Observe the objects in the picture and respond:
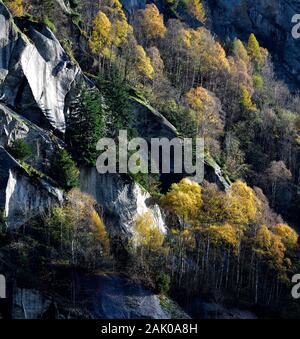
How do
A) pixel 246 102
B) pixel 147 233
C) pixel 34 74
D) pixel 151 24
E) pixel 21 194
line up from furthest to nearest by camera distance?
pixel 151 24 → pixel 246 102 → pixel 34 74 → pixel 147 233 → pixel 21 194

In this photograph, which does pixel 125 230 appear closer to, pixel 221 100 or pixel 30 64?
pixel 30 64

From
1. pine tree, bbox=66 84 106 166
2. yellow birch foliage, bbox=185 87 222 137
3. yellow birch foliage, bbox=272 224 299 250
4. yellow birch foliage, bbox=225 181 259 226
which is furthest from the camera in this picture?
yellow birch foliage, bbox=185 87 222 137

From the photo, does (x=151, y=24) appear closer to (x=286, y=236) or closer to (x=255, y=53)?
(x=255, y=53)

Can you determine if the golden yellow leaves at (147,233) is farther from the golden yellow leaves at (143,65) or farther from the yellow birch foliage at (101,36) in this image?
the yellow birch foliage at (101,36)

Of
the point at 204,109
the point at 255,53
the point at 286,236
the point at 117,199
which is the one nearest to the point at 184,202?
the point at 117,199

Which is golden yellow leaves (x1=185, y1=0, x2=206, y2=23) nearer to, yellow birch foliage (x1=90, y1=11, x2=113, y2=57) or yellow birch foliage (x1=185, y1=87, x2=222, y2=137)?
yellow birch foliage (x1=90, y1=11, x2=113, y2=57)

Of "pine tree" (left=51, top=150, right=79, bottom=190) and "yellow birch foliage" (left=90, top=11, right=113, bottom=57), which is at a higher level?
"yellow birch foliage" (left=90, top=11, right=113, bottom=57)

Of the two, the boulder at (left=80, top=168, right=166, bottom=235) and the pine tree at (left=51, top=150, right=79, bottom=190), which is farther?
the boulder at (left=80, top=168, right=166, bottom=235)

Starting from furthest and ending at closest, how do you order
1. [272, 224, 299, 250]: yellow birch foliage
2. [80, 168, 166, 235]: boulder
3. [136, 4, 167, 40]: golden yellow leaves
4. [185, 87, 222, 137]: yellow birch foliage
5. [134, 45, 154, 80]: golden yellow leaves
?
[136, 4, 167, 40]: golden yellow leaves < [134, 45, 154, 80]: golden yellow leaves < [185, 87, 222, 137]: yellow birch foliage < [272, 224, 299, 250]: yellow birch foliage < [80, 168, 166, 235]: boulder

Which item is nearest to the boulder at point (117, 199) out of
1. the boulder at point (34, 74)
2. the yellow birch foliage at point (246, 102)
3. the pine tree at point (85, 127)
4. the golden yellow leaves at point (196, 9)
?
the pine tree at point (85, 127)

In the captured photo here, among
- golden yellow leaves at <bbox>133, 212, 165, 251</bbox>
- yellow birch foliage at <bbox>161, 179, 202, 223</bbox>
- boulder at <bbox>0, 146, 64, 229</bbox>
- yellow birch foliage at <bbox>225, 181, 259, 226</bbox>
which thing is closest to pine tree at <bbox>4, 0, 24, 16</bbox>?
boulder at <bbox>0, 146, 64, 229</bbox>
